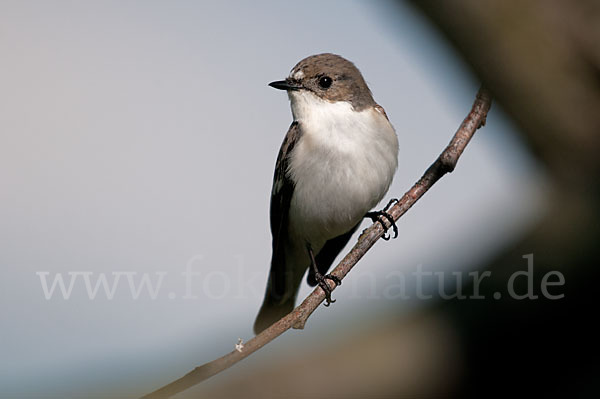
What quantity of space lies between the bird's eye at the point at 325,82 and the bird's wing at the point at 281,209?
0.29 m

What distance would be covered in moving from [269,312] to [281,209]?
0.80 metres

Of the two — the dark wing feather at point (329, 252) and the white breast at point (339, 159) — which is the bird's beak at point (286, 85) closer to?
the white breast at point (339, 159)

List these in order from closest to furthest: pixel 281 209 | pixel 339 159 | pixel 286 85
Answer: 1. pixel 339 159
2. pixel 286 85
3. pixel 281 209

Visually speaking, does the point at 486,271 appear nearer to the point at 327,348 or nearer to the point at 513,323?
the point at 513,323

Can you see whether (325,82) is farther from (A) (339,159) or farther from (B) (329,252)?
(B) (329,252)

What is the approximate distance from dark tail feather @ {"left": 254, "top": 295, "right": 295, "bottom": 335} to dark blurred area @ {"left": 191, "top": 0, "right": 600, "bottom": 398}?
1225 millimetres

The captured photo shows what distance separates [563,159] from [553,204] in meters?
0.23

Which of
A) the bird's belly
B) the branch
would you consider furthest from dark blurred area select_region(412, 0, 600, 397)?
the bird's belly

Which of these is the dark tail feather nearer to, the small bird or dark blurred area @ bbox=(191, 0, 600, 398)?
the small bird

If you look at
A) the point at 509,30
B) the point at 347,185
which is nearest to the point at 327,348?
the point at 347,185

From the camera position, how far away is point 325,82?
3857 mm

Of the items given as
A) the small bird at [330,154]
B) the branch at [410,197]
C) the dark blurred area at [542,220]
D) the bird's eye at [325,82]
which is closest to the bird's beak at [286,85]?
the small bird at [330,154]

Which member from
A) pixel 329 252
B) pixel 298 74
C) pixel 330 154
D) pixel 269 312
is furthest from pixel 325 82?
pixel 269 312

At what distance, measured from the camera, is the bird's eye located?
385cm
